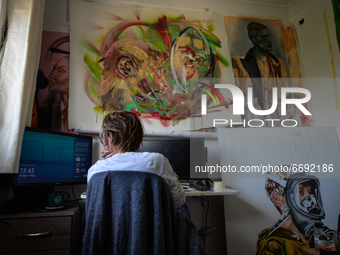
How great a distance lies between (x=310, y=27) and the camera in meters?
2.53

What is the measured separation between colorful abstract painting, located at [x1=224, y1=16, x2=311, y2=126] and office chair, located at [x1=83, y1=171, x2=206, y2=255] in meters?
1.72

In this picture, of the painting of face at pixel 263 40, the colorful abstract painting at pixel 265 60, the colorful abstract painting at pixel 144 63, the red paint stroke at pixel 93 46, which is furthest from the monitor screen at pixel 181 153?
the painting of face at pixel 263 40

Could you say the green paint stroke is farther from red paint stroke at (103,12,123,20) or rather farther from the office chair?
the office chair

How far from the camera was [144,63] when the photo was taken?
86.3 inches

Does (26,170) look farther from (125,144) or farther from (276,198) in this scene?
(276,198)

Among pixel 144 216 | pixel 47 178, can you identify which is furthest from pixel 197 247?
pixel 47 178

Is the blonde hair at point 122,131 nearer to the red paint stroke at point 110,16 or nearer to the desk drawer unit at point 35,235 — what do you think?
the desk drawer unit at point 35,235

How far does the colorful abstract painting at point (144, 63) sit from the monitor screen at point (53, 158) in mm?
275

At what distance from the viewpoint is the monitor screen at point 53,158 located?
1.50m

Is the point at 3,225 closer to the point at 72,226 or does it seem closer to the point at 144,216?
the point at 72,226

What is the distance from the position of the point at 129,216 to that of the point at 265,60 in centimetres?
233

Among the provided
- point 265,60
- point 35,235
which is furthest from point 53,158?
point 265,60

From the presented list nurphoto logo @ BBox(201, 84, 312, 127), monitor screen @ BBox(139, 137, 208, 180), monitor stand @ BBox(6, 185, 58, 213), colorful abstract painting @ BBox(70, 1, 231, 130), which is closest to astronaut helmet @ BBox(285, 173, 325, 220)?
nurphoto logo @ BBox(201, 84, 312, 127)

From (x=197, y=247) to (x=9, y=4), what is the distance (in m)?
1.90
